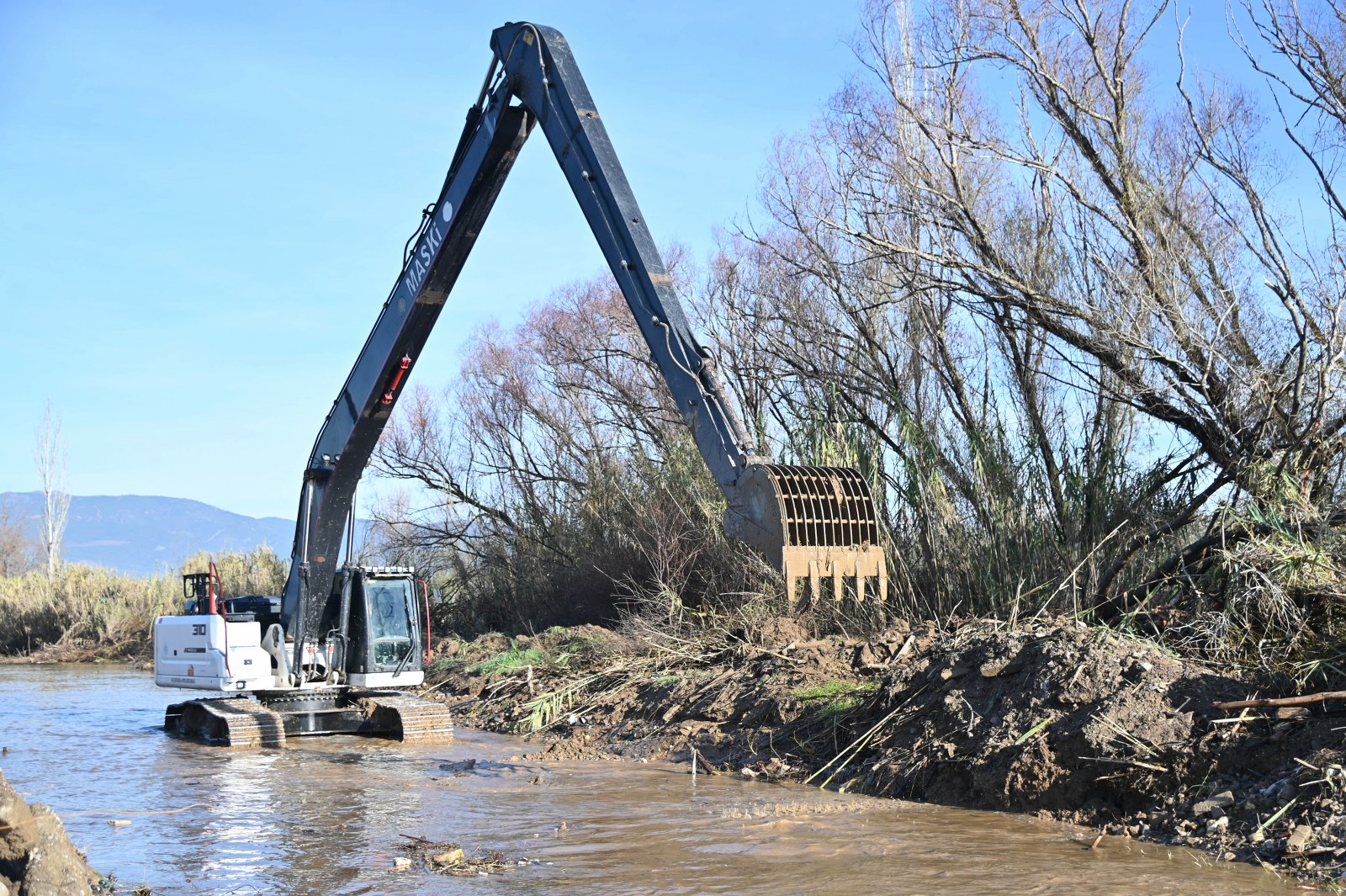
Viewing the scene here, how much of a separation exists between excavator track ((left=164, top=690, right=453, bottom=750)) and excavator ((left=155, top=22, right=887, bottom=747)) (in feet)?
0.06

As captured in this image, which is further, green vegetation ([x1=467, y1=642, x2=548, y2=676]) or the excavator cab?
green vegetation ([x1=467, y1=642, x2=548, y2=676])

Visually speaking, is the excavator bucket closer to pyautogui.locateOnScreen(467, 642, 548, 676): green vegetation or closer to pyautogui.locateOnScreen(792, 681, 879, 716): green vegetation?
pyautogui.locateOnScreen(792, 681, 879, 716): green vegetation

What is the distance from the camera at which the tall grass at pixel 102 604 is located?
29.2 m

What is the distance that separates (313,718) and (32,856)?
28.5ft

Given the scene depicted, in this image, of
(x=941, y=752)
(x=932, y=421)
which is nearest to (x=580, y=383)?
(x=932, y=421)

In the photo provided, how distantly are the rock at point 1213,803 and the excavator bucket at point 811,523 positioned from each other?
256 cm

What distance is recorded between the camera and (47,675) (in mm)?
24219

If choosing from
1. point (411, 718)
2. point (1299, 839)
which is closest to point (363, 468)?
point (411, 718)

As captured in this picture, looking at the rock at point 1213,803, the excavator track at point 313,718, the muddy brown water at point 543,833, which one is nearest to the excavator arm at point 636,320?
the excavator track at point 313,718

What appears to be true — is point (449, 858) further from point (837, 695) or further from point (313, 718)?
point (313, 718)

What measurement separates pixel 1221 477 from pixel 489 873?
7901mm

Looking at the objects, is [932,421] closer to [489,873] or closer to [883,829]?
[883,829]

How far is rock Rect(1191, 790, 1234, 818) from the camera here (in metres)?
7.61

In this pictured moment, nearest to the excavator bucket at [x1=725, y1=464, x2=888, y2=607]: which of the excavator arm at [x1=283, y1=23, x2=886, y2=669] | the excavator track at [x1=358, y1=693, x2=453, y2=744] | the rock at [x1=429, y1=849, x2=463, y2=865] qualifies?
the excavator arm at [x1=283, y1=23, x2=886, y2=669]
